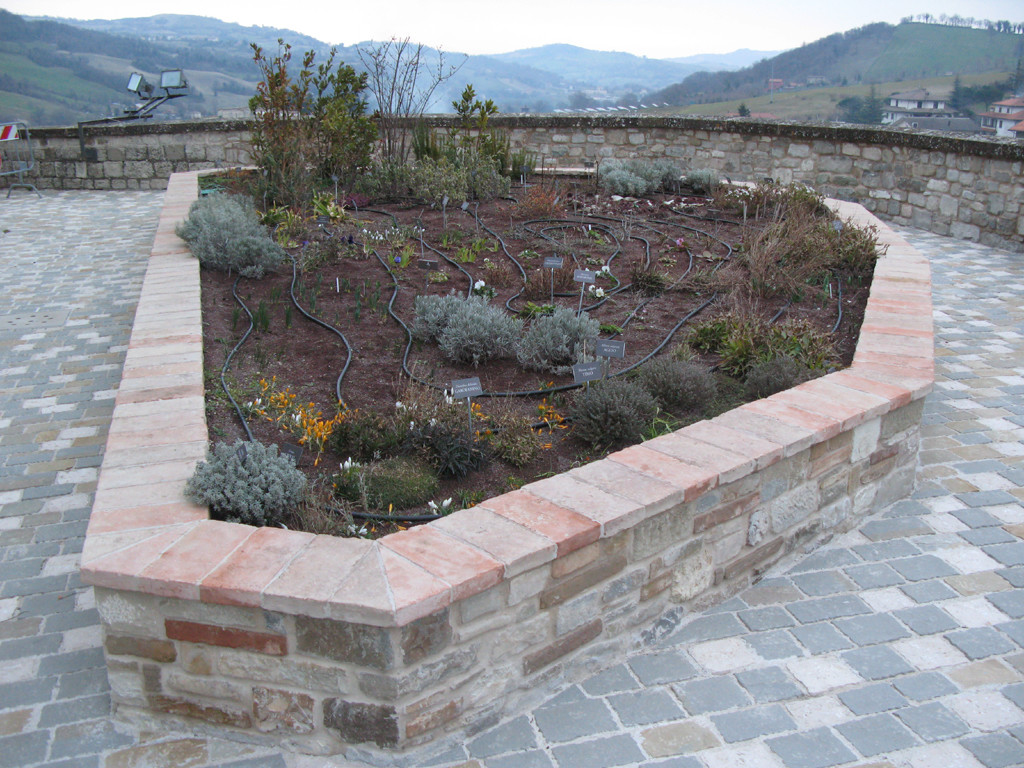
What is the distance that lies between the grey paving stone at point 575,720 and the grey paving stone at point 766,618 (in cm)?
Result: 69

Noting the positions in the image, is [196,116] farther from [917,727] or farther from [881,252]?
[917,727]

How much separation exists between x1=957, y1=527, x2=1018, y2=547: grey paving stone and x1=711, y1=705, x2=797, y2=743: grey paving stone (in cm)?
144

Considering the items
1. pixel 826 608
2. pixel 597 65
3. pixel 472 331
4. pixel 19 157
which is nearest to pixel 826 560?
pixel 826 608

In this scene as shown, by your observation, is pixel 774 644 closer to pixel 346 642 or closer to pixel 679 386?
pixel 679 386

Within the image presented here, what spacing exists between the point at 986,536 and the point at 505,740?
2.28 m

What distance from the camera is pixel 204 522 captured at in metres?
2.41

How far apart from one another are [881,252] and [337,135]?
5.19m

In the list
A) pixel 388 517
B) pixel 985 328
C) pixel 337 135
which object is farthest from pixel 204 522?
pixel 337 135

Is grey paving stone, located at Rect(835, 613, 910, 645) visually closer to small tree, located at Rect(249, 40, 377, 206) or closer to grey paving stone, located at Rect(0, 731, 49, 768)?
grey paving stone, located at Rect(0, 731, 49, 768)

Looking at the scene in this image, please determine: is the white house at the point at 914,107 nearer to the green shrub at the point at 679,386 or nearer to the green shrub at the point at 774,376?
the green shrub at the point at 774,376

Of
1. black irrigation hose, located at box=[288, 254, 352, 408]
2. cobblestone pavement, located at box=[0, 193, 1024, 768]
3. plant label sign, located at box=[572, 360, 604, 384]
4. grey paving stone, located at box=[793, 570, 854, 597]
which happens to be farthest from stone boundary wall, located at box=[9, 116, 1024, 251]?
grey paving stone, located at box=[793, 570, 854, 597]

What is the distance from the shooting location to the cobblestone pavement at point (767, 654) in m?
2.19

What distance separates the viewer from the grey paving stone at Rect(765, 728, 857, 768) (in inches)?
84.3

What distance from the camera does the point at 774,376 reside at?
3.56 metres
